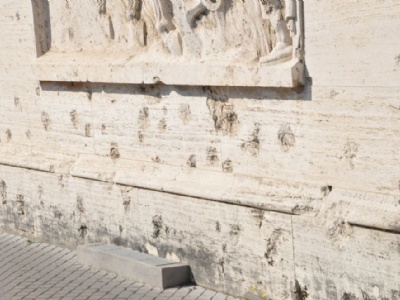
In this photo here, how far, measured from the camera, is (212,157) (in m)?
9.06

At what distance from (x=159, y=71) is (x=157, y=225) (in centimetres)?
126

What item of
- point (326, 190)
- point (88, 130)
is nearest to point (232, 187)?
point (326, 190)

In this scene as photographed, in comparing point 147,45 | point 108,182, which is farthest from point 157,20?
point 108,182

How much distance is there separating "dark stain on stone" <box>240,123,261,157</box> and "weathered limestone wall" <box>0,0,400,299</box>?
1 cm

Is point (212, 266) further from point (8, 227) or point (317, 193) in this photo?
point (8, 227)

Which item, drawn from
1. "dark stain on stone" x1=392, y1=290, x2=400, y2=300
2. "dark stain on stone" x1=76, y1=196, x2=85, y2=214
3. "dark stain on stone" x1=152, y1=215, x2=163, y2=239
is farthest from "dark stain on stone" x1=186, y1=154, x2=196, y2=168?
"dark stain on stone" x1=392, y1=290, x2=400, y2=300

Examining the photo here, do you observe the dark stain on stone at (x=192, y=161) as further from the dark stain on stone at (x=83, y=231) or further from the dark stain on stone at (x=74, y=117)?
the dark stain on stone at (x=74, y=117)

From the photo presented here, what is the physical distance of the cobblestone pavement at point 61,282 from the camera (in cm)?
903

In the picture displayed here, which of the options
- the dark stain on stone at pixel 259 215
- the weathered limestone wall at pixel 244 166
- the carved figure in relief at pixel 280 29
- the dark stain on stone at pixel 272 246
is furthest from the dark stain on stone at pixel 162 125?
the dark stain on stone at pixel 272 246

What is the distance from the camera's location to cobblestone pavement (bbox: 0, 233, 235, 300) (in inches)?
356

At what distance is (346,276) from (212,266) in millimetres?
1546

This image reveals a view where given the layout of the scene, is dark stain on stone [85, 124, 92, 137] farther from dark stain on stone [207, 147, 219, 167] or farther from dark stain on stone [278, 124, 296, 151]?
dark stain on stone [278, 124, 296, 151]

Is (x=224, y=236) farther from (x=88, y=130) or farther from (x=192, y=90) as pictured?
(x=88, y=130)

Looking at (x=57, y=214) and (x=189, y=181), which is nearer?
(x=189, y=181)
